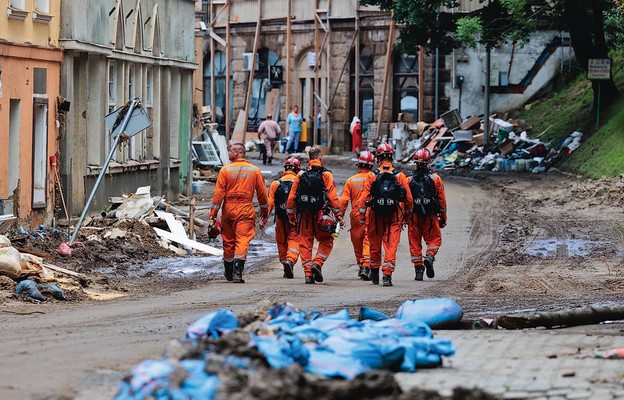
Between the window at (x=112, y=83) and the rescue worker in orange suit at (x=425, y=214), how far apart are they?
30.7 feet

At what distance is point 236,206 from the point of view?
16797mm

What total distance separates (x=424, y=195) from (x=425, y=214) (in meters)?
0.26

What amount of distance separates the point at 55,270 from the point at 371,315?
18.8ft

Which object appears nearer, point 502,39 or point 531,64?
point 502,39

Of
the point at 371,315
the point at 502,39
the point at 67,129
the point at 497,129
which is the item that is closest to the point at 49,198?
the point at 67,129

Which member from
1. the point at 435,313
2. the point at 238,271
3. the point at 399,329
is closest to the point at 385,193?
the point at 238,271

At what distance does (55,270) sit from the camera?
52.2 feet

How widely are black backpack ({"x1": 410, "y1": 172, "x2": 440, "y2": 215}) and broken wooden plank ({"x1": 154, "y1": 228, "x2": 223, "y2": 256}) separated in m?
4.27

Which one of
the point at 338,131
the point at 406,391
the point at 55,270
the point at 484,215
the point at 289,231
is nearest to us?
the point at 406,391

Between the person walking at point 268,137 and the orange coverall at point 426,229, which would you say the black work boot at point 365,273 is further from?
the person walking at point 268,137

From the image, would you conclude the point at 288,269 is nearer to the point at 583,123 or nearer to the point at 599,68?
the point at 599,68

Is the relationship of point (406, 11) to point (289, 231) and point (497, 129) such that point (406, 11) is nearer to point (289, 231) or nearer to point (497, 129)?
point (497, 129)

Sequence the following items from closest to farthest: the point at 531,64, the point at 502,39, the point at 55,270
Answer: the point at 55,270
the point at 502,39
the point at 531,64

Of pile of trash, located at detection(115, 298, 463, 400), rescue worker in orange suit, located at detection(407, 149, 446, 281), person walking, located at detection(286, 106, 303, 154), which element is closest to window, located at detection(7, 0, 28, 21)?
rescue worker in orange suit, located at detection(407, 149, 446, 281)
